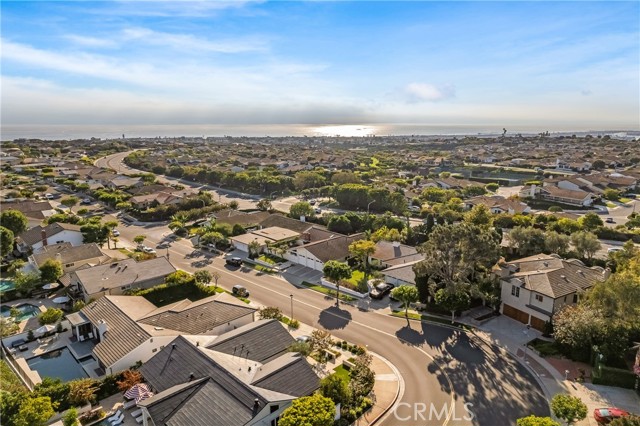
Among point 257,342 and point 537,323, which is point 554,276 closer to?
point 537,323

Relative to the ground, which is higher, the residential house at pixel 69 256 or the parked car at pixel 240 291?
the residential house at pixel 69 256

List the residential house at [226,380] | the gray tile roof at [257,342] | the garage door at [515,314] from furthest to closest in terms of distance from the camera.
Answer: the garage door at [515,314], the gray tile roof at [257,342], the residential house at [226,380]

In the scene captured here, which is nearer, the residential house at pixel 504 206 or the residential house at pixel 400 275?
the residential house at pixel 400 275

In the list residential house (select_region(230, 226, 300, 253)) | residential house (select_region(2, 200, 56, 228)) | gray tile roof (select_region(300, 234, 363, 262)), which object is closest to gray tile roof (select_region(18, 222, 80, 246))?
residential house (select_region(2, 200, 56, 228))

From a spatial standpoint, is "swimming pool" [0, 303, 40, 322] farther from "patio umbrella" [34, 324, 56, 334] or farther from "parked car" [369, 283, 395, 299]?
"parked car" [369, 283, 395, 299]

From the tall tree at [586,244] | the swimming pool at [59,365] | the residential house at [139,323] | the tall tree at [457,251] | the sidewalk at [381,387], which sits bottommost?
the swimming pool at [59,365]

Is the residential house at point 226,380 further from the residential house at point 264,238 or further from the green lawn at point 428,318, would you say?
the residential house at point 264,238

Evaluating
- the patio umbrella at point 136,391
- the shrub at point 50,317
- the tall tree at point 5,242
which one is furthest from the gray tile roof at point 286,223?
the patio umbrella at point 136,391

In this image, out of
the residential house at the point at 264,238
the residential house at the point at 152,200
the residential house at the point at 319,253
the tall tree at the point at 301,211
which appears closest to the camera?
the residential house at the point at 319,253
